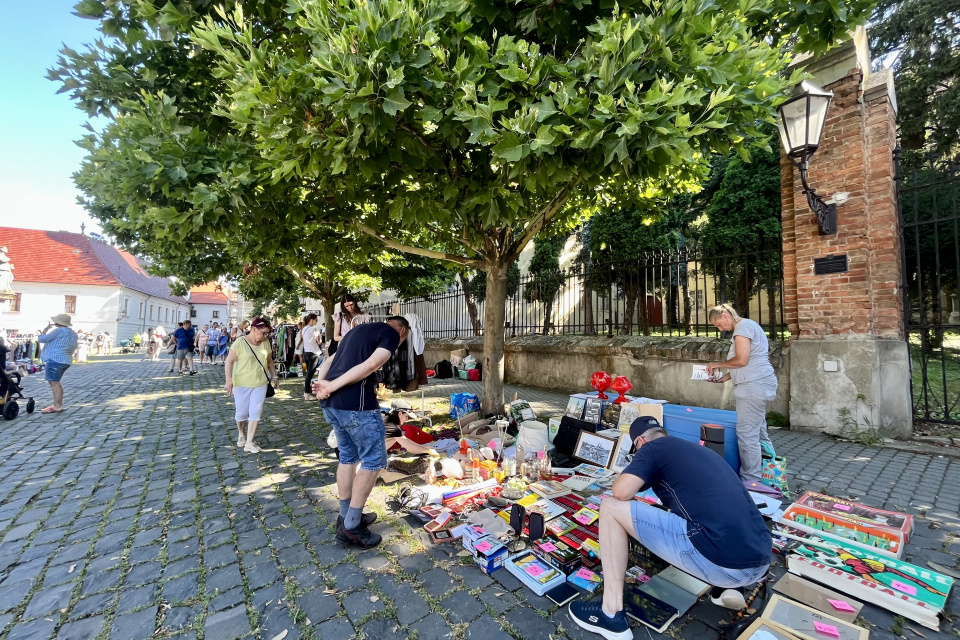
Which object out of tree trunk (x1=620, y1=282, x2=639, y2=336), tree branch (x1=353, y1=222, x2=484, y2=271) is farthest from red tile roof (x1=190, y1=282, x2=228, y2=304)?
tree trunk (x1=620, y1=282, x2=639, y2=336)

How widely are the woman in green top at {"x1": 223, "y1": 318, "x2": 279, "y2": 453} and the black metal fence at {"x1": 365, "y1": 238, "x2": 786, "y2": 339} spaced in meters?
6.47

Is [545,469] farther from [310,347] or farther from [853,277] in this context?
[310,347]

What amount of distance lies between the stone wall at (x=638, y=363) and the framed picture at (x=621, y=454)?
338cm

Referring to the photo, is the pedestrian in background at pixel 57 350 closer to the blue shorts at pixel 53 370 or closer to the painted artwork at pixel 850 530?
the blue shorts at pixel 53 370

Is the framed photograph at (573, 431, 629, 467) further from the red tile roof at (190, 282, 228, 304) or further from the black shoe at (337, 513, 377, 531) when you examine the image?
the red tile roof at (190, 282, 228, 304)

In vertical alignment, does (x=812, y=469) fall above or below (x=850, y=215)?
below

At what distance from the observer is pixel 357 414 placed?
128 inches

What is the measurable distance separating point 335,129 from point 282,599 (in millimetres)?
3619

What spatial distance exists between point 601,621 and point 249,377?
17.4 feet

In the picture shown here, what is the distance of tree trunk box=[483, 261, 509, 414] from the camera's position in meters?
6.55

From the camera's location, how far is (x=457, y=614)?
246cm

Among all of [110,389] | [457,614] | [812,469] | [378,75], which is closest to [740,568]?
[457,614]

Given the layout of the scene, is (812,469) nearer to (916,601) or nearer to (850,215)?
(916,601)

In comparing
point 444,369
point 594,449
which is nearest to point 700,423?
point 594,449
